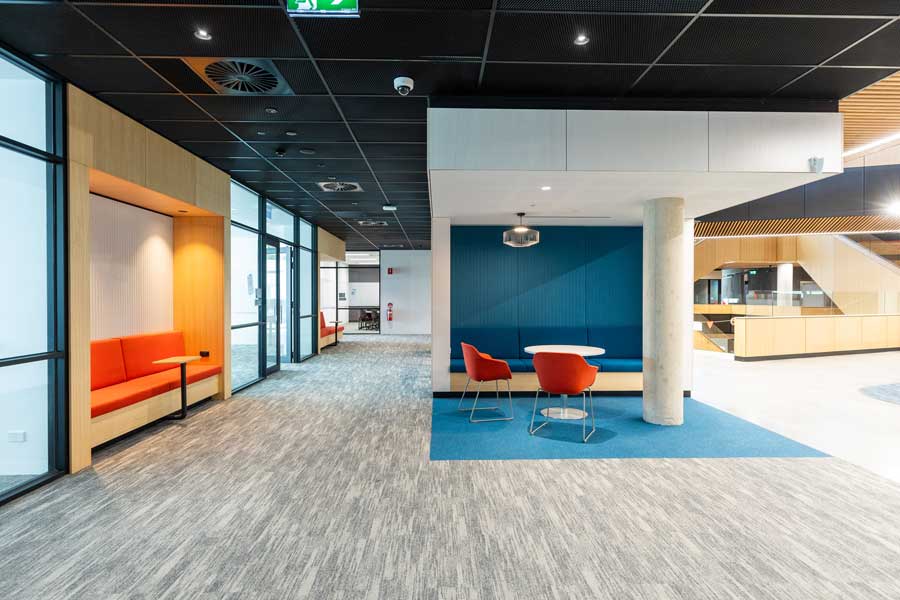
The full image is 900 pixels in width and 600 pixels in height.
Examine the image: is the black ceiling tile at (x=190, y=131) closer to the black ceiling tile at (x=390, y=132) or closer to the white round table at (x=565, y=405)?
the black ceiling tile at (x=390, y=132)

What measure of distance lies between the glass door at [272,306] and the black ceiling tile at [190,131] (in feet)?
11.3

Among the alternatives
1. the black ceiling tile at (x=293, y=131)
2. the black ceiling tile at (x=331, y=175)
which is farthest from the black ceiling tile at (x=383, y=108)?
the black ceiling tile at (x=331, y=175)

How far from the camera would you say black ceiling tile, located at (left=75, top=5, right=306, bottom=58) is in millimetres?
3346

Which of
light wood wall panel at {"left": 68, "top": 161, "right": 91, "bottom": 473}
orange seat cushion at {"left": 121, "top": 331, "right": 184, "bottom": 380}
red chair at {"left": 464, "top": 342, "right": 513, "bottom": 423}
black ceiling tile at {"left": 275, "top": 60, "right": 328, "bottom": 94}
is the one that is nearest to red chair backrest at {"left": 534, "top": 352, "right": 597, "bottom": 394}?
red chair at {"left": 464, "top": 342, "right": 513, "bottom": 423}

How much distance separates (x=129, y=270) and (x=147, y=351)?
3.42 ft

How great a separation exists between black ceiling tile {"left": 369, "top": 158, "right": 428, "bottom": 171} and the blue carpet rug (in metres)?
3.50

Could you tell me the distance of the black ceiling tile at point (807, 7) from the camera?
3.22 metres

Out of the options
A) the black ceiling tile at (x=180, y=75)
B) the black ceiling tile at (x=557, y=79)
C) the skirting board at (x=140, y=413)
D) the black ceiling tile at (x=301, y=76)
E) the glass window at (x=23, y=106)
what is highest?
the black ceiling tile at (x=180, y=75)

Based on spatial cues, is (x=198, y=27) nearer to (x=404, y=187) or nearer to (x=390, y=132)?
(x=390, y=132)

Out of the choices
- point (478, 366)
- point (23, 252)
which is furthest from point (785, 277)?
point (23, 252)

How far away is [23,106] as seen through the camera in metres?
3.97

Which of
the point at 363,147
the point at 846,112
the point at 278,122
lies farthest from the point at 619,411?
the point at 278,122

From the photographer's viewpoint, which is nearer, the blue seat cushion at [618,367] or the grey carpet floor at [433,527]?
the grey carpet floor at [433,527]

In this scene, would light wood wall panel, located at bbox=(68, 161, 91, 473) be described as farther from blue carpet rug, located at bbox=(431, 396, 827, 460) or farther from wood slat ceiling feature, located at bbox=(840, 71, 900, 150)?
wood slat ceiling feature, located at bbox=(840, 71, 900, 150)
